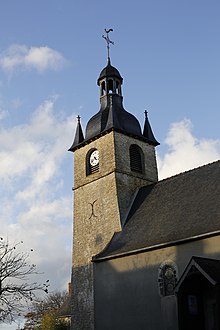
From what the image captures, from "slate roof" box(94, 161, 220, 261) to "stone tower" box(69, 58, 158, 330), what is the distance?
1.09 metres

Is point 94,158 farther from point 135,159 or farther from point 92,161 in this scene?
point 135,159

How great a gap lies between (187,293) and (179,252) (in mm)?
1978

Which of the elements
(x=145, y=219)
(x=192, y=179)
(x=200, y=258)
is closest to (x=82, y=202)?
(x=145, y=219)

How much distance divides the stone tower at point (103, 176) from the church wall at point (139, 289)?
1600 mm

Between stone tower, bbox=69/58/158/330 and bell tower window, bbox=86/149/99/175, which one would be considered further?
bell tower window, bbox=86/149/99/175

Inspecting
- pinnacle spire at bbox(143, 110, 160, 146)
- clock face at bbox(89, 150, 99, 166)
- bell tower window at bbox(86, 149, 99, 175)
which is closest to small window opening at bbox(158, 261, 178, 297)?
bell tower window at bbox(86, 149, 99, 175)

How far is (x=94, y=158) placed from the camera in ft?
90.9

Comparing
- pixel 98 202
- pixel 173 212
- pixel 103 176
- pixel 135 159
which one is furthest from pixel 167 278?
pixel 135 159

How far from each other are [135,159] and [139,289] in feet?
30.2

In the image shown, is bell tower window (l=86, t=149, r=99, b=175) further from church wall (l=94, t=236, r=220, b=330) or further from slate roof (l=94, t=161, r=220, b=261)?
church wall (l=94, t=236, r=220, b=330)

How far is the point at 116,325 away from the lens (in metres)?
21.1

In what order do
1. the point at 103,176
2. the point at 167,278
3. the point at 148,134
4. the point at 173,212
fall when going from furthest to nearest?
the point at 148,134 → the point at 103,176 → the point at 173,212 → the point at 167,278

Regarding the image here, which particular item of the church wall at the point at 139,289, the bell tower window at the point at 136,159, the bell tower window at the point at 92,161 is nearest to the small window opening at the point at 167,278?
the church wall at the point at 139,289

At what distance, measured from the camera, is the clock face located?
90.1ft
